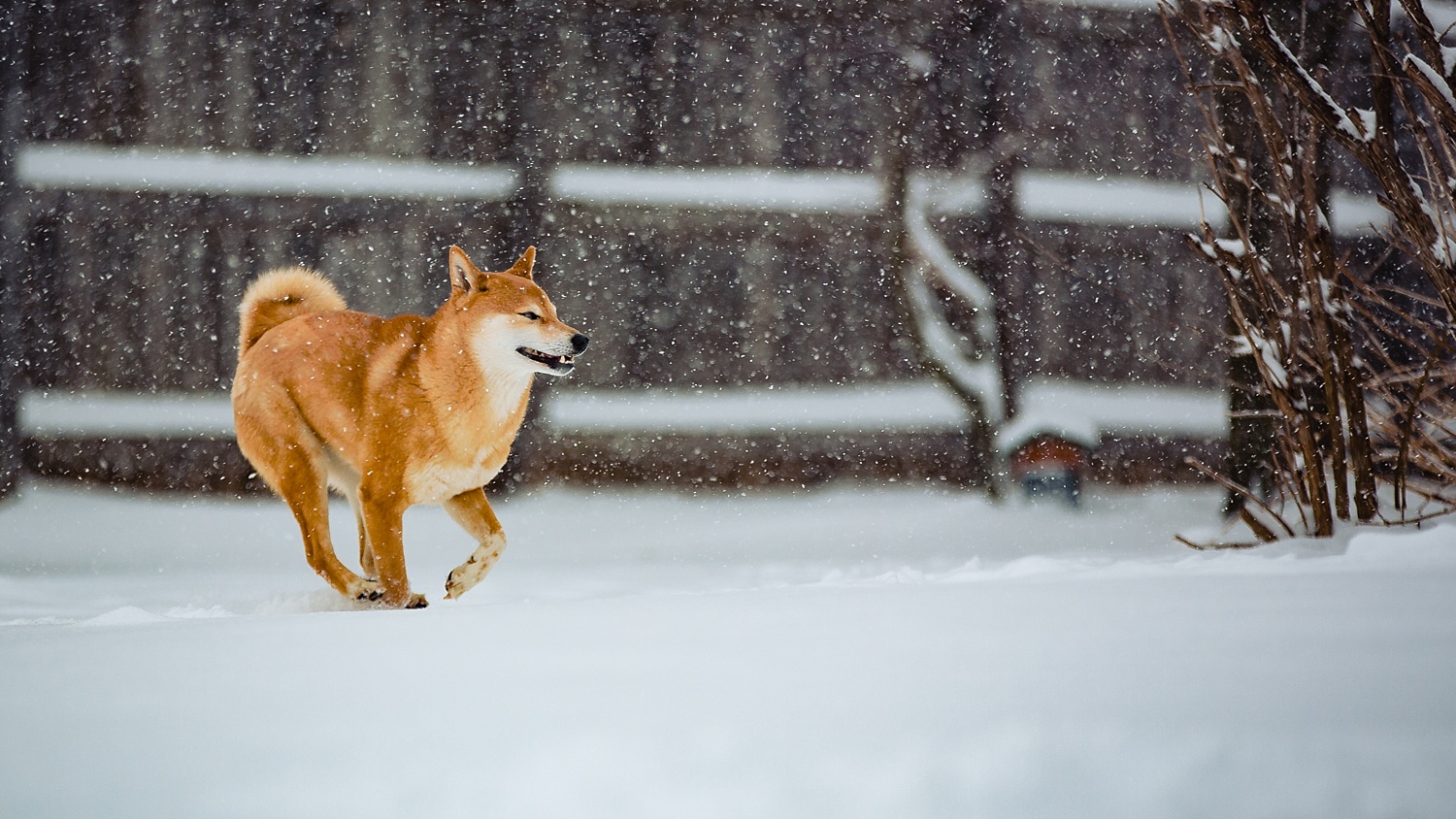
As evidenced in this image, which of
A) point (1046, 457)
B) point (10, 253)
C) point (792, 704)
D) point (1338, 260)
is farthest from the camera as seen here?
point (1046, 457)

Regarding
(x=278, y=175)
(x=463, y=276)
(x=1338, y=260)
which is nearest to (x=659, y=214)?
(x=278, y=175)

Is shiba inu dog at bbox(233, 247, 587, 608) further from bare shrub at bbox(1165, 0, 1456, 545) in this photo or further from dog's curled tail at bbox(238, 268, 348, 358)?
bare shrub at bbox(1165, 0, 1456, 545)

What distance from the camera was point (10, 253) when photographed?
4.54m

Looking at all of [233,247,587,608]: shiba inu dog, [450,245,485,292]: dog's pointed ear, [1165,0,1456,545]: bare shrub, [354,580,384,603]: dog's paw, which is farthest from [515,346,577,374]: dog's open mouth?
[1165,0,1456,545]: bare shrub

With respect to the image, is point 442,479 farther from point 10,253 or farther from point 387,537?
point 10,253

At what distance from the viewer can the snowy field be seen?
113 cm

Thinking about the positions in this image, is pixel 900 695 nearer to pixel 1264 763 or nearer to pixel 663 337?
pixel 1264 763

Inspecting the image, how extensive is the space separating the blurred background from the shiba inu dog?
7.60 feet

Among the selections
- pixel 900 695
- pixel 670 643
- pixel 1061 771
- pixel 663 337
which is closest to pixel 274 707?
pixel 670 643

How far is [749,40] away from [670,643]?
427cm

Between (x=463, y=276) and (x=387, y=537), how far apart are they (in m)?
0.60

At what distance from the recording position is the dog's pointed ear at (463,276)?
Answer: 2.30 meters

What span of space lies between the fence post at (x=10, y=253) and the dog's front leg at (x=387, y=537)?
10.4 feet

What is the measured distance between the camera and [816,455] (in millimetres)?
5062
